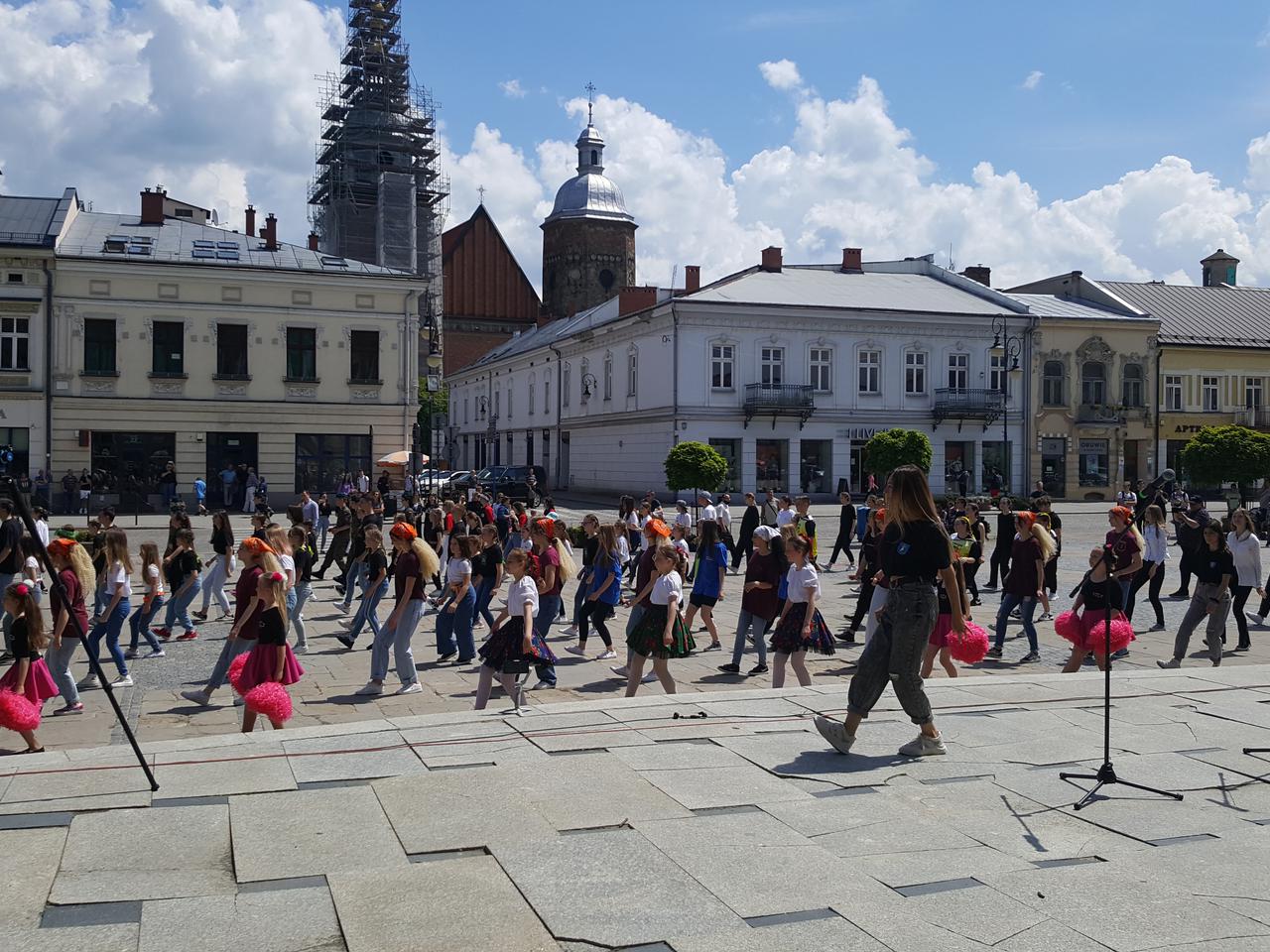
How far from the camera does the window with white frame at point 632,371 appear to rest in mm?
52188

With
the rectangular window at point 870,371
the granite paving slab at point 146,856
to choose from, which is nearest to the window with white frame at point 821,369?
the rectangular window at point 870,371

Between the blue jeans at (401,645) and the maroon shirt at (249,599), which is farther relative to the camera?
the blue jeans at (401,645)

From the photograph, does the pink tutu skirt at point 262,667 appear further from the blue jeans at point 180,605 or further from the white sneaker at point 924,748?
the blue jeans at point 180,605

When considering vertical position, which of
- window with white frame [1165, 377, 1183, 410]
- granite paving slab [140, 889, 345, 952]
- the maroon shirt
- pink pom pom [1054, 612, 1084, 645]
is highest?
window with white frame [1165, 377, 1183, 410]

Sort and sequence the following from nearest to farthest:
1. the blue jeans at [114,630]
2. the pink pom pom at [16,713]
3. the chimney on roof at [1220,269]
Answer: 1. the pink pom pom at [16,713]
2. the blue jeans at [114,630]
3. the chimney on roof at [1220,269]

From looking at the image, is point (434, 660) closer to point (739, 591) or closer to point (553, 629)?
point (553, 629)

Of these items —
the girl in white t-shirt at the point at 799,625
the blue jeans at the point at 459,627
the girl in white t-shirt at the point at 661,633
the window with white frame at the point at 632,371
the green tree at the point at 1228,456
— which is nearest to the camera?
the girl in white t-shirt at the point at 661,633

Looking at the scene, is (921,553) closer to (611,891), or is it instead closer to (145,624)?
(611,891)

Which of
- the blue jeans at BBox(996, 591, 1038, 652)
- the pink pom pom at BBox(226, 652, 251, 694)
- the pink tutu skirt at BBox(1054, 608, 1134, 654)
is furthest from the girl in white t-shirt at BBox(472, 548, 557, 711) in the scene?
the blue jeans at BBox(996, 591, 1038, 652)

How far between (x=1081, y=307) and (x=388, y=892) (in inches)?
2206

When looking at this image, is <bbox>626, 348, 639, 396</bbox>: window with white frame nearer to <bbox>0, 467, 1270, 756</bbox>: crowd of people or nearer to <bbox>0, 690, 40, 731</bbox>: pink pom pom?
<bbox>0, 467, 1270, 756</bbox>: crowd of people

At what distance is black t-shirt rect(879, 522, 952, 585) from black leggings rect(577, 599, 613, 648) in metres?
6.53

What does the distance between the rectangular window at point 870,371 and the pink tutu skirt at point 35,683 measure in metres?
43.6

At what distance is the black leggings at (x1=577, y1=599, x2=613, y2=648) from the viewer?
13.4 m
